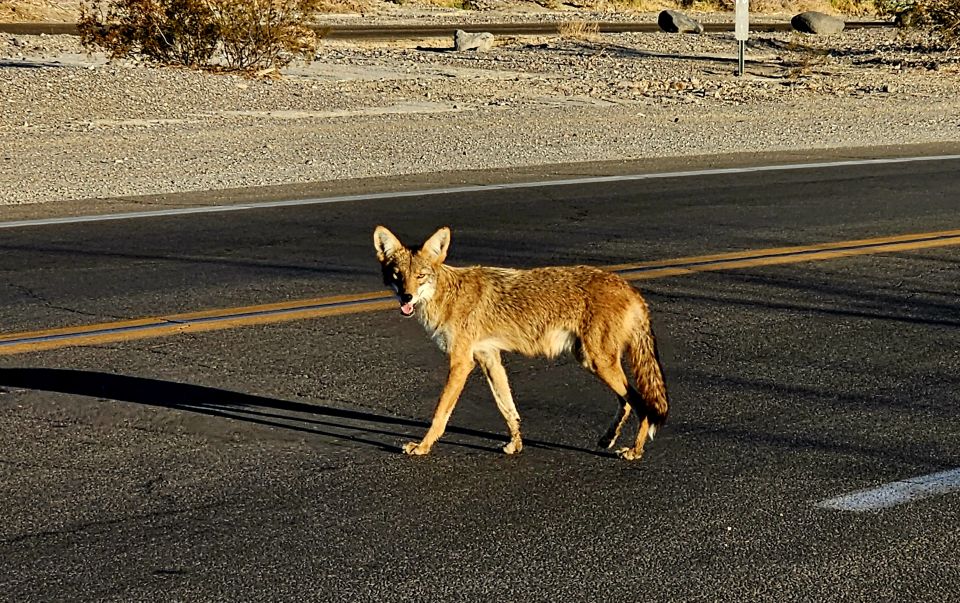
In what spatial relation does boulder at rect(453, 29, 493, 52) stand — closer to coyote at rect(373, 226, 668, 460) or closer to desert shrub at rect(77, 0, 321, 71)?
desert shrub at rect(77, 0, 321, 71)

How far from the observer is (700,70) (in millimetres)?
31156

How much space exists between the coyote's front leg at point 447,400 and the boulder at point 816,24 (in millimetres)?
39557

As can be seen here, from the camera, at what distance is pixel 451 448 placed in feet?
20.1

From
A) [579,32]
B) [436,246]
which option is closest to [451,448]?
[436,246]

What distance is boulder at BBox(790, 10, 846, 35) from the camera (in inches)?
1714

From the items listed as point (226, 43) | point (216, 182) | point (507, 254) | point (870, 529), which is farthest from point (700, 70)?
point (870, 529)

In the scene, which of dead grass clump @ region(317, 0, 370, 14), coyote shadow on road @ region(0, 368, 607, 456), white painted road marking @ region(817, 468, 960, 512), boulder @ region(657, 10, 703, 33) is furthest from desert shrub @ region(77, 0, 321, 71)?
dead grass clump @ region(317, 0, 370, 14)

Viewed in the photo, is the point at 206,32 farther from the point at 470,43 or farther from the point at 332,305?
the point at 332,305

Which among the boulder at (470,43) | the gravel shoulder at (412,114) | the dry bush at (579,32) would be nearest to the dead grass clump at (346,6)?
the dry bush at (579,32)

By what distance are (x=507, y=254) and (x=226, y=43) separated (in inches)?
665

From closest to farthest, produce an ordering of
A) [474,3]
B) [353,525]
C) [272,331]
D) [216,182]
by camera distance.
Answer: [353,525]
[272,331]
[216,182]
[474,3]

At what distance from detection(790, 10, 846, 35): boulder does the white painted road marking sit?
39.5 m

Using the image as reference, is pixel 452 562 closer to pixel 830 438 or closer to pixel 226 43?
pixel 830 438

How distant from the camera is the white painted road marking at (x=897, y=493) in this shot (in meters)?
5.37
